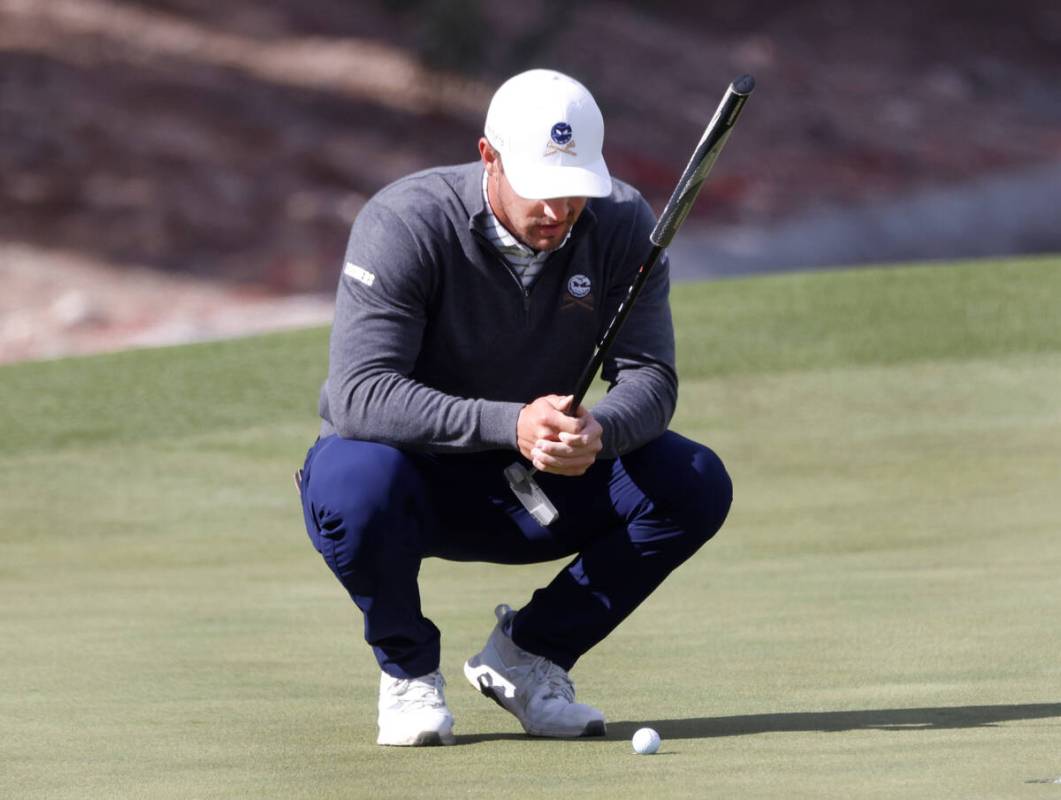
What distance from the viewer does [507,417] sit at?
148 inches

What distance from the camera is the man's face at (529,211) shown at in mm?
3768

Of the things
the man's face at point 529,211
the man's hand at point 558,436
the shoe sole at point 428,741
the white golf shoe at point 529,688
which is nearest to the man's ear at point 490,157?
the man's face at point 529,211

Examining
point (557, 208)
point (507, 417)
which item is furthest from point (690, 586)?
point (557, 208)

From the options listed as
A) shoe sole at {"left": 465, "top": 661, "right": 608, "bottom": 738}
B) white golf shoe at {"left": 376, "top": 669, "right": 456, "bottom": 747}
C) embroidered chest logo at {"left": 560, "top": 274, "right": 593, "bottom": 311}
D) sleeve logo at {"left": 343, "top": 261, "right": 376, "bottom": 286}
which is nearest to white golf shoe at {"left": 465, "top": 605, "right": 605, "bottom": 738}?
shoe sole at {"left": 465, "top": 661, "right": 608, "bottom": 738}

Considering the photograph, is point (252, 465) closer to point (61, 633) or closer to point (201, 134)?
point (61, 633)

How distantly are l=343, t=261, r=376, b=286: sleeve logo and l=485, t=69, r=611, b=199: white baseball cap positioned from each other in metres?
0.31

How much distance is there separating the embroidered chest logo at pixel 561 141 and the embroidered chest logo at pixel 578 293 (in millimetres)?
330

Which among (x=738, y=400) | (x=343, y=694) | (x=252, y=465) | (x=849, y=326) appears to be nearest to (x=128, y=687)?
(x=343, y=694)

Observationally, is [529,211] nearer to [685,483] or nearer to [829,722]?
[685,483]

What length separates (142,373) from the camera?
352 inches

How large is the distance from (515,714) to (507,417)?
0.58 m

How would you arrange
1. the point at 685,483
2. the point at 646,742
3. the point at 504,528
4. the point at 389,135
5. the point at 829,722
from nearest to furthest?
the point at 646,742
the point at 829,722
the point at 685,483
the point at 504,528
the point at 389,135

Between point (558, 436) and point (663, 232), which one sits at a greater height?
point (663, 232)

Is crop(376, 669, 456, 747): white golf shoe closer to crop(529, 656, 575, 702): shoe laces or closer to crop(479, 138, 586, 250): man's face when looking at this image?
crop(529, 656, 575, 702): shoe laces
